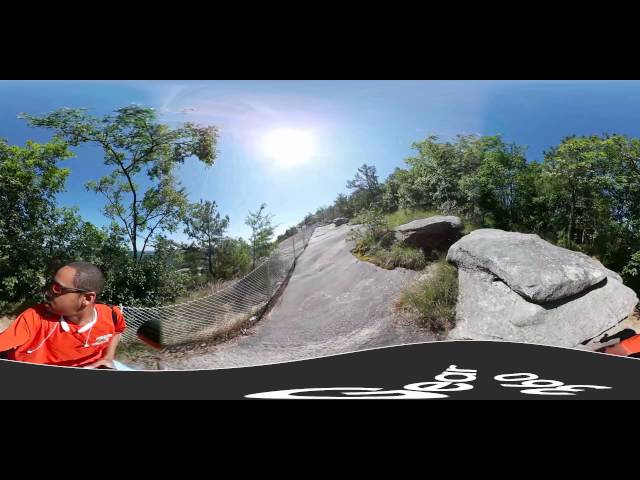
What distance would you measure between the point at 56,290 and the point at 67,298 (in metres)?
0.09

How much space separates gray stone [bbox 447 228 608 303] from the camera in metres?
3.44

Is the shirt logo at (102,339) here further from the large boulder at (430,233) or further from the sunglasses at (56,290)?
the large boulder at (430,233)

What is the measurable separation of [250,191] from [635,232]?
2.69 metres

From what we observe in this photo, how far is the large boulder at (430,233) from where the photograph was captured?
3512mm

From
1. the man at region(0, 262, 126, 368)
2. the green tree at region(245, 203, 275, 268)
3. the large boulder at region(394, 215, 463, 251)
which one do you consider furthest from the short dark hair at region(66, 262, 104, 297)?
the large boulder at region(394, 215, 463, 251)

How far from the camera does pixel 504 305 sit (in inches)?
136

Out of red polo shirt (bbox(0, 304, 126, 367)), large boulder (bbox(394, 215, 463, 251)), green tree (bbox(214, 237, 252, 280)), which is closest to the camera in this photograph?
red polo shirt (bbox(0, 304, 126, 367))

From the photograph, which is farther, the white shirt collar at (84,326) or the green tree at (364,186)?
the green tree at (364,186)

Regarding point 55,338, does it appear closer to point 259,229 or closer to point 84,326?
point 84,326

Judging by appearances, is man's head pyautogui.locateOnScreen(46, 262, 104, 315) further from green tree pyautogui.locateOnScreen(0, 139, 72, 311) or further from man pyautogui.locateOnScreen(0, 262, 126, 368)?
green tree pyautogui.locateOnScreen(0, 139, 72, 311)

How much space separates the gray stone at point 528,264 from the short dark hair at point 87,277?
7.68 feet

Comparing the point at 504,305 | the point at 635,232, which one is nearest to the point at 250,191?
the point at 504,305

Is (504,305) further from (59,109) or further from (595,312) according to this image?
(59,109)

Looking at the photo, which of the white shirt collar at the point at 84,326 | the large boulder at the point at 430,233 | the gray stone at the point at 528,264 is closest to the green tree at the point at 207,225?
the white shirt collar at the point at 84,326
